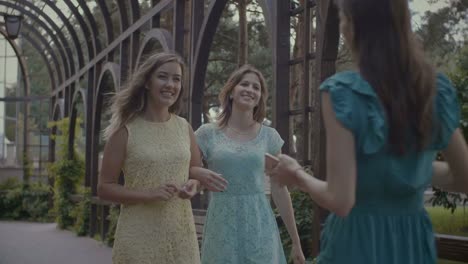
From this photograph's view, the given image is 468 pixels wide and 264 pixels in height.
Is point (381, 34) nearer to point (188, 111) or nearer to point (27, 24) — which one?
point (188, 111)

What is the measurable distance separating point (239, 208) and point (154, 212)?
672 millimetres

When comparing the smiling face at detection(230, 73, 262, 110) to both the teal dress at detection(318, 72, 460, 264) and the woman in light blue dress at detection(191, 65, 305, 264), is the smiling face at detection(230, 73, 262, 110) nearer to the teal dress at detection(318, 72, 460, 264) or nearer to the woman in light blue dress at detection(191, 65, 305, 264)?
the woman in light blue dress at detection(191, 65, 305, 264)

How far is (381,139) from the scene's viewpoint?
164 centimetres

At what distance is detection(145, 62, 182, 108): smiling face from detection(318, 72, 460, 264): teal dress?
1.47m

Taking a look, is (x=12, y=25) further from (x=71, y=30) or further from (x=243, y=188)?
(x=243, y=188)

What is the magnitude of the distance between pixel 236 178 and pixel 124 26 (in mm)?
7723

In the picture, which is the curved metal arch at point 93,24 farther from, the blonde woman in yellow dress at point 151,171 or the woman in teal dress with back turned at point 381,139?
the woman in teal dress with back turned at point 381,139

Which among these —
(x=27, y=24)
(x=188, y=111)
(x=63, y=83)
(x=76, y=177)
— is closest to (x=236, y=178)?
(x=188, y=111)

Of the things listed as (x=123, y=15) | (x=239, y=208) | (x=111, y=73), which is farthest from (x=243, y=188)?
(x=111, y=73)

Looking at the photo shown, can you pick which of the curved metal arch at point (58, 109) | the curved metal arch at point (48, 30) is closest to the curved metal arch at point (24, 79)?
the curved metal arch at point (58, 109)

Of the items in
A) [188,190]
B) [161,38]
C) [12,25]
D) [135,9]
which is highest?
[12,25]

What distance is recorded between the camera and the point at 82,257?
10.3 meters

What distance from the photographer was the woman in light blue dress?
3.54 metres

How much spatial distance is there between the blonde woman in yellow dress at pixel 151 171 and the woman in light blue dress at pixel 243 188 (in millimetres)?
450
